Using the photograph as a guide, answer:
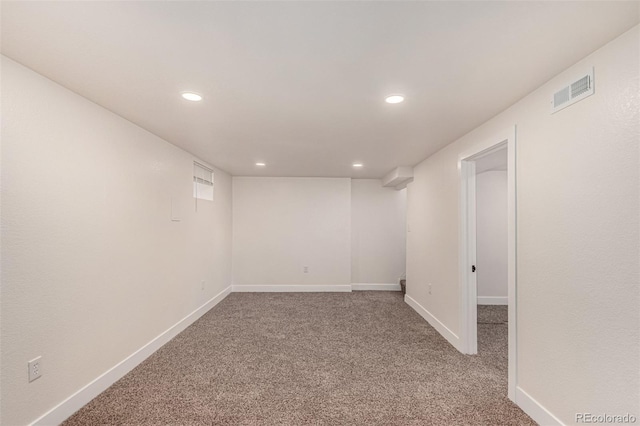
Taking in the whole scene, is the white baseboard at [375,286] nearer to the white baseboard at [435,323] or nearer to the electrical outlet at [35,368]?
the white baseboard at [435,323]

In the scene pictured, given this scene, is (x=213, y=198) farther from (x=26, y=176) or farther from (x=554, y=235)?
(x=554, y=235)

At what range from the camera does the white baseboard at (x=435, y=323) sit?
342 cm

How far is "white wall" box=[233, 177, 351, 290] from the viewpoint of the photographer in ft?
20.4

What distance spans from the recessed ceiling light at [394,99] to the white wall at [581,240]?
934mm

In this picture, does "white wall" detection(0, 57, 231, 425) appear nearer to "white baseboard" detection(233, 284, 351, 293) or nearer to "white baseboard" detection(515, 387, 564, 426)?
"white baseboard" detection(233, 284, 351, 293)

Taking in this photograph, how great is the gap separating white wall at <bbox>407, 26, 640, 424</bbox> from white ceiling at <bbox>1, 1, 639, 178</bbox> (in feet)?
0.86

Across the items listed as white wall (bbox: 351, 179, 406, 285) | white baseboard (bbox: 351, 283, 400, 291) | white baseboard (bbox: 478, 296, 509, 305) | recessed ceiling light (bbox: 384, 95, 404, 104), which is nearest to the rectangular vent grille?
recessed ceiling light (bbox: 384, 95, 404, 104)

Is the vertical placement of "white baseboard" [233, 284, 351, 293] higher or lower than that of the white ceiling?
lower

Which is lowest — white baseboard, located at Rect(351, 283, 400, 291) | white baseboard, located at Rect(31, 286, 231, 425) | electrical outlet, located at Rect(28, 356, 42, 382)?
white baseboard, located at Rect(351, 283, 400, 291)

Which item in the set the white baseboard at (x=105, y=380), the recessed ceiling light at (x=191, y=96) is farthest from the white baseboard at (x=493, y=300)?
the recessed ceiling light at (x=191, y=96)

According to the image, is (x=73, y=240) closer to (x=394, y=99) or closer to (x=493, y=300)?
(x=394, y=99)

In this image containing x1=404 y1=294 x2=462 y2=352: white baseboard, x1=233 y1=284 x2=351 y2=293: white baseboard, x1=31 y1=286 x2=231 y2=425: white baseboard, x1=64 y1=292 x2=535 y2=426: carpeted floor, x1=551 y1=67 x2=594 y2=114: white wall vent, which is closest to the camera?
x1=551 y1=67 x2=594 y2=114: white wall vent

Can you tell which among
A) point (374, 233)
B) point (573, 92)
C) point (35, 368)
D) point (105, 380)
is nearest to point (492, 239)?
point (374, 233)

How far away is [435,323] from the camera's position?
4.04 metres
